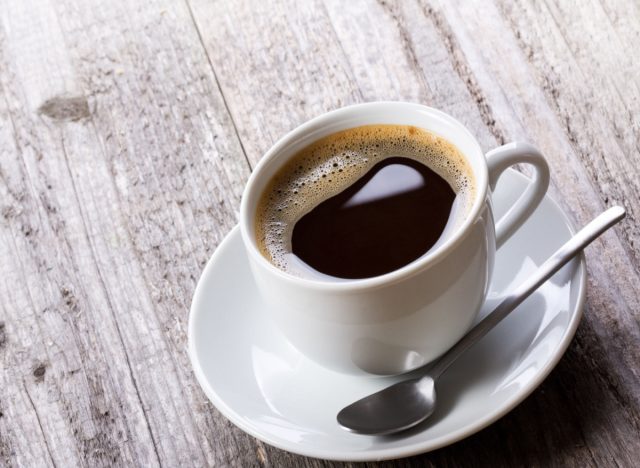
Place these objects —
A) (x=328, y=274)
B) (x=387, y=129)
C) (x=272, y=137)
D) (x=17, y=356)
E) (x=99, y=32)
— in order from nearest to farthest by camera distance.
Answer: (x=328, y=274) → (x=387, y=129) → (x=17, y=356) → (x=272, y=137) → (x=99, y=32)

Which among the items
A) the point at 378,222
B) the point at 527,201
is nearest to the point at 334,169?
the point at 378,222

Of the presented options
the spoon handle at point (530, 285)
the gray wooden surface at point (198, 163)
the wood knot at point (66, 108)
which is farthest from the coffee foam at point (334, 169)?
the wood knot at point (66, 108)

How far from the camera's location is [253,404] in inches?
35.4

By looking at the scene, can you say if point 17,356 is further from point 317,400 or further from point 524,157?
point 524,157

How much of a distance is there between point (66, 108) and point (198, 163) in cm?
28

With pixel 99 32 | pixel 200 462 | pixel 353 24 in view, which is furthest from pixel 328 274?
pixel 99 32

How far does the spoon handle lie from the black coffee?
0.12 metres

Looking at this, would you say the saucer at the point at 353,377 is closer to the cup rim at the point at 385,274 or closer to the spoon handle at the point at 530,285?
the spoon handle at the point at 530,285

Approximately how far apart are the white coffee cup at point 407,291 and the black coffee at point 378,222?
0.03m

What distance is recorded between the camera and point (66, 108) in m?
1.38

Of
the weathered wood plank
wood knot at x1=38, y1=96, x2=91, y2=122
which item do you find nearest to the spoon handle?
the weathered wood plank

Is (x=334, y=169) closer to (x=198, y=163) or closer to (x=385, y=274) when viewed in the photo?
(x=385, y=274)

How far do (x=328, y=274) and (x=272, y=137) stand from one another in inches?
18.8

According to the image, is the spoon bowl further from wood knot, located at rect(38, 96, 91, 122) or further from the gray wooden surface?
wood knot, located at rect(38, 96, 91, 122)
